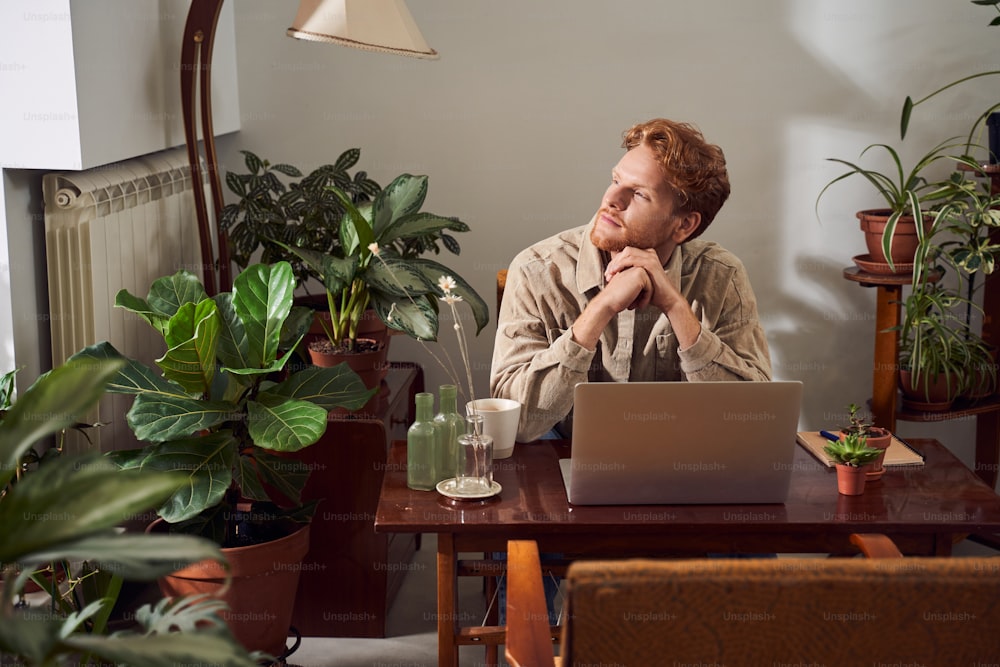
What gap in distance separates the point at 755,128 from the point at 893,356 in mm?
929

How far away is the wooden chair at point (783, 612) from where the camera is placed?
1190mm

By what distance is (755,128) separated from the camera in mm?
3697

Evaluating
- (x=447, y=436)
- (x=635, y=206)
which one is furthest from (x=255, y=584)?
(x=635, y=206)

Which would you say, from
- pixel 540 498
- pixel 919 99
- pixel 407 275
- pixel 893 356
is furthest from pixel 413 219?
pixel 919 99

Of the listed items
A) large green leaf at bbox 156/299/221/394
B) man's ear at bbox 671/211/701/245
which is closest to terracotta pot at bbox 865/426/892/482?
man's ear at bbox 671/211/701/245

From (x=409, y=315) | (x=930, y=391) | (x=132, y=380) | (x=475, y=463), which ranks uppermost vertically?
(x=409, y=315)

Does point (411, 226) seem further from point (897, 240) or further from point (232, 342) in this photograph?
point (897, 240)

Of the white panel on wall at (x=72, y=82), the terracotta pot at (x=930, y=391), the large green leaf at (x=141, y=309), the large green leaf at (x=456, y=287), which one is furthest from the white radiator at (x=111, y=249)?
the terracotta pot at (x=930, y=391)

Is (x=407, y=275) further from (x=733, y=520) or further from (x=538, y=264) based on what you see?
(x=733, y=520)

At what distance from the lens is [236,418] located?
2473 millimetres

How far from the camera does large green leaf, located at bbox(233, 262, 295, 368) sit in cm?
247

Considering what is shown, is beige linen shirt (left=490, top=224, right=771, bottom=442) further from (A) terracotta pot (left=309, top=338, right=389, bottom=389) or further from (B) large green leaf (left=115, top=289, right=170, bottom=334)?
(B) large green leaf (left=115, top=289, right=170, bottom=334)

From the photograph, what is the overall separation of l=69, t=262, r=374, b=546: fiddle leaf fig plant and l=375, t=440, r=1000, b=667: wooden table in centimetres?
49

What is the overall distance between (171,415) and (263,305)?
345 millimetres
